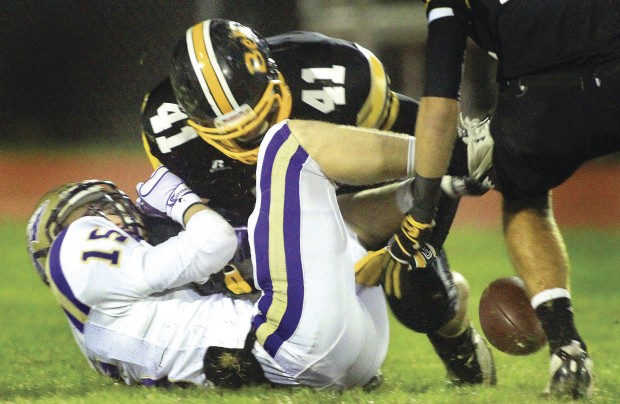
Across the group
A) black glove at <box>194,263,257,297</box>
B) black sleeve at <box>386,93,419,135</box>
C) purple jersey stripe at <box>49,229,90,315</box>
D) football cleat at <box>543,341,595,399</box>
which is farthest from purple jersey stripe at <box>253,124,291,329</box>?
black sleeve at <box>386,93,419,135</box>

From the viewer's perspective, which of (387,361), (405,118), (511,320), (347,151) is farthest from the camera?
(387,361)

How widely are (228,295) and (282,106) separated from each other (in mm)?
727

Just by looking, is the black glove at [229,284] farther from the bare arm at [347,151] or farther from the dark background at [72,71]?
the dark background at [72,71]

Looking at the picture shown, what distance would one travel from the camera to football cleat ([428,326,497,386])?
11.3 feet

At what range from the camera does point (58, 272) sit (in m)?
3.00

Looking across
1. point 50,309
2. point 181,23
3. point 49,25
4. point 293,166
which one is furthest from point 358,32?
point 293,166

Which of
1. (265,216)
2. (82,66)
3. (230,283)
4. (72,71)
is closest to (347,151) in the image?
(265,216)

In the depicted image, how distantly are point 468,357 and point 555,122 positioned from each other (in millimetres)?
952

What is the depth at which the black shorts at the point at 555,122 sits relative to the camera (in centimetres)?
294

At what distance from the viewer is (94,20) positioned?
12859 millimetres

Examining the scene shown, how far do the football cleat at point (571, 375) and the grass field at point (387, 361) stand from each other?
0.06m

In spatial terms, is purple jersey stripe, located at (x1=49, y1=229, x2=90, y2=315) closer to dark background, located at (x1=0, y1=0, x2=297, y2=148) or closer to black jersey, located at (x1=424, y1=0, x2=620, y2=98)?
black jersey, located at (x1=424, y1=0, x2=620, y2=98)

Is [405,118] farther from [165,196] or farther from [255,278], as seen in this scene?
[255,278]

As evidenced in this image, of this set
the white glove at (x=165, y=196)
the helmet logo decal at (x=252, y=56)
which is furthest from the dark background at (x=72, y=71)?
the white glove at (x=165, y=196)
